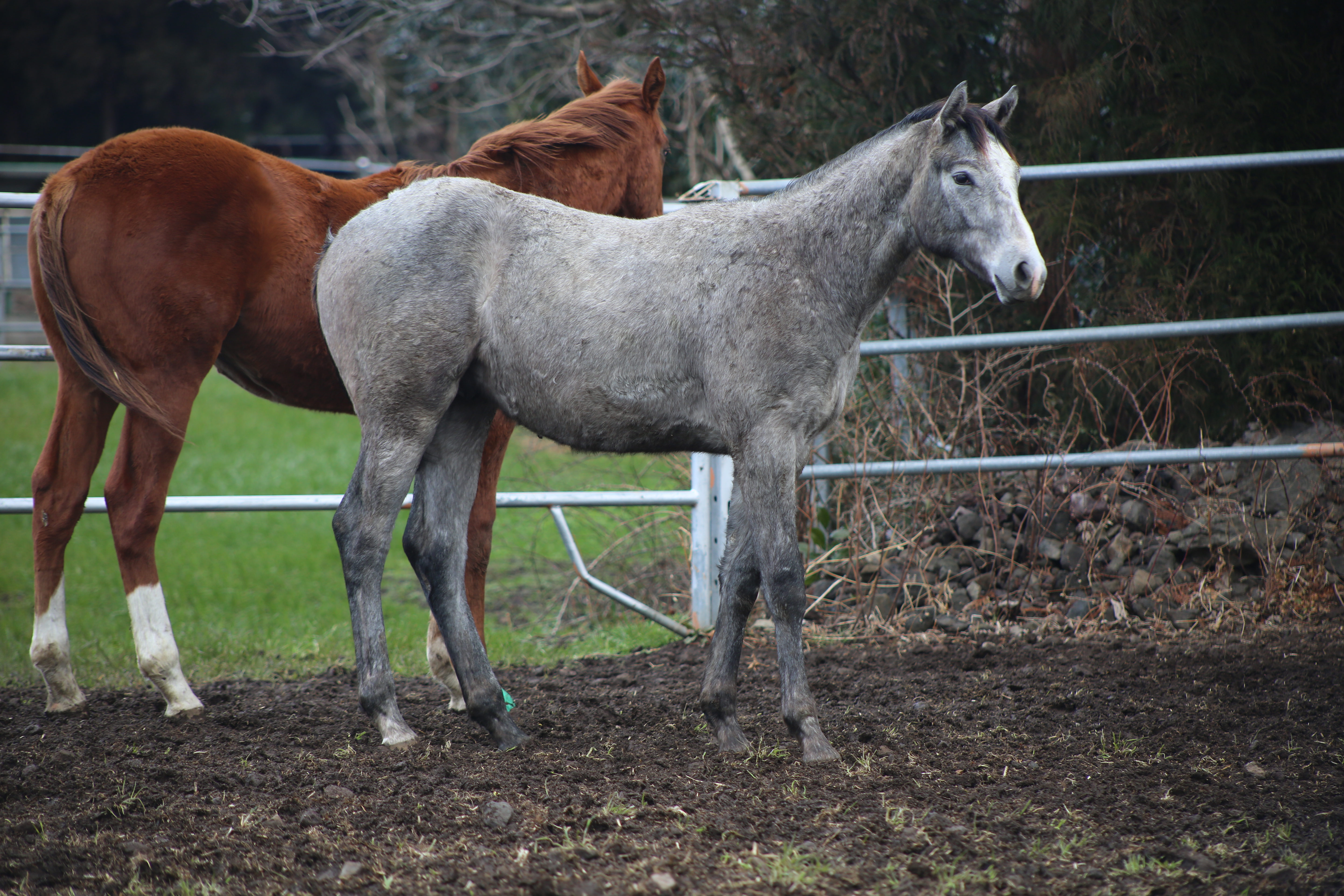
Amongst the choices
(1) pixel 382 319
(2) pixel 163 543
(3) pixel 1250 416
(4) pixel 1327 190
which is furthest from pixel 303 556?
(4) pixel 1327 190

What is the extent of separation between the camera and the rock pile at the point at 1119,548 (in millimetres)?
4617

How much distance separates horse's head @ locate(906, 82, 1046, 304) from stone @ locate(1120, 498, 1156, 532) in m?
2.65

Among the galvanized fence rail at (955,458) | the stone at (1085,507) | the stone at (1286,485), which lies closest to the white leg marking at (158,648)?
the galvanized fence rail at (955,458)

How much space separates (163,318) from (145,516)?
0.70 m

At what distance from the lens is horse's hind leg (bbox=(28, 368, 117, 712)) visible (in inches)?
143

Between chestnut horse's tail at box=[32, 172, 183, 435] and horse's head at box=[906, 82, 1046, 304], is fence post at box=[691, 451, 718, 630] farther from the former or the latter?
chestnut horse's tail at box=[32, 172, 183, 435]

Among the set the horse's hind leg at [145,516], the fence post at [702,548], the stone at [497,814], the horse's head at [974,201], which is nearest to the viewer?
the stone at [497,814]

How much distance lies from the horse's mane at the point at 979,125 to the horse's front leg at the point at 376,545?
70.5 inches

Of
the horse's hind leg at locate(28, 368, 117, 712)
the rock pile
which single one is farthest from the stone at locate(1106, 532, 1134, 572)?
the horse's hind leg at locate(28, 368, 117, 712)

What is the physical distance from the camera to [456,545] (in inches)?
131

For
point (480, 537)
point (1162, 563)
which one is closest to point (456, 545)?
point (480, 537)

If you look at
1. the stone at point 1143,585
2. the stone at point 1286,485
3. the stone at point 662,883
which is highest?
the stone at point 1286,485

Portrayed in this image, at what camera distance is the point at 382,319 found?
10.1ft

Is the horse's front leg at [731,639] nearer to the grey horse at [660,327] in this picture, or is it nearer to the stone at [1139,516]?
the grey horse at [660,327]
